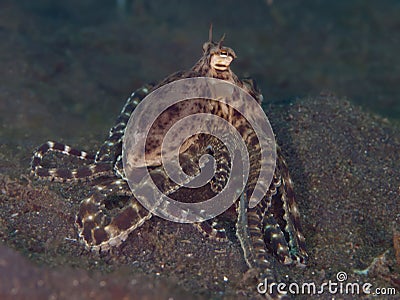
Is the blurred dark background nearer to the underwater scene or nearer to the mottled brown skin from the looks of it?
the underwater scene

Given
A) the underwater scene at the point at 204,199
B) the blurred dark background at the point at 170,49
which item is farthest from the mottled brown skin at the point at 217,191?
the blurred dark background at the point at 170,49

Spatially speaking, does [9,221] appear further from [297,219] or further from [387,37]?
[387,37]

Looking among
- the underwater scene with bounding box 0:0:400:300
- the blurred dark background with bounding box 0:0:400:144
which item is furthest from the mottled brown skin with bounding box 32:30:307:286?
the blurred dark background with bounding box 0:0:400:144

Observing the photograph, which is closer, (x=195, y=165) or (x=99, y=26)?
(x=195, y=165)

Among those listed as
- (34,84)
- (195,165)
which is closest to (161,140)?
(195,165)

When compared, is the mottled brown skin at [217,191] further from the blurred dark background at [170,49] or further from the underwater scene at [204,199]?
the blurred dark background at [170,49]

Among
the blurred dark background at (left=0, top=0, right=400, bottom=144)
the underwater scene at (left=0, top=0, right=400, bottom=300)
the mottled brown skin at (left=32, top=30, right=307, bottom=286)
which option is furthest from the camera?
the blurred dark background at (left=0, top=0, right=400, bottom=144)
